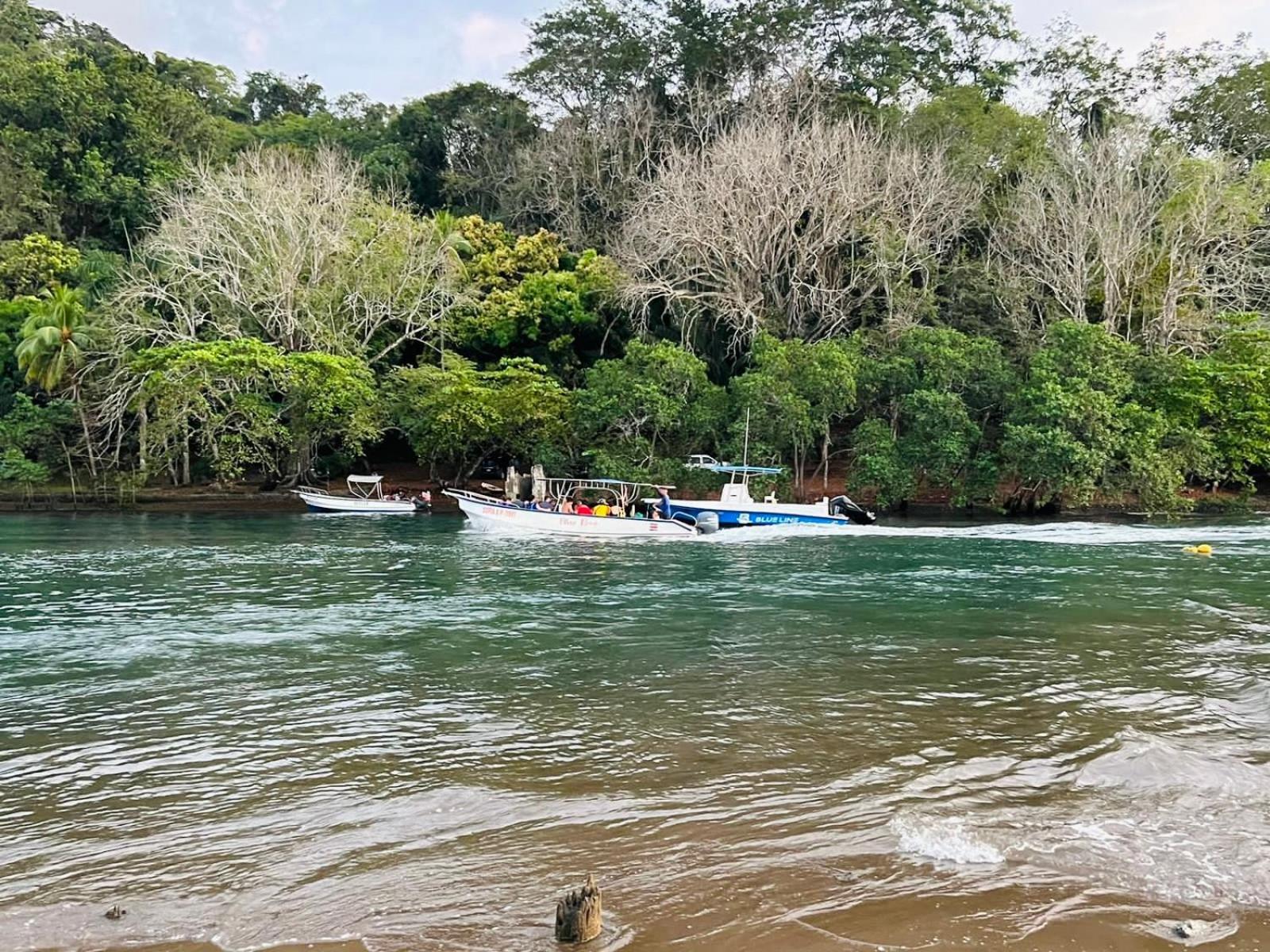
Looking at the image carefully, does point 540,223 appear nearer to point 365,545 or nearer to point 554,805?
point 365,545

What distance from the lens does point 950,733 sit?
9.51m

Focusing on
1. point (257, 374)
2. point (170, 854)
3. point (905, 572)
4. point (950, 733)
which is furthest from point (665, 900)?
point (257, 374)

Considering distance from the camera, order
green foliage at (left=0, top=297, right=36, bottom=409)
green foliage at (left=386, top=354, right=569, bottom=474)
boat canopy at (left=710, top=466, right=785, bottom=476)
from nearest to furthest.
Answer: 1. boat canopy at (left=710, top=466, right=785, bottom=476)
2. green foliage at (left=386, top=354, right=569, bottom=474)
3. green foliage at (left=0, top=297, right=36, bottom=409)

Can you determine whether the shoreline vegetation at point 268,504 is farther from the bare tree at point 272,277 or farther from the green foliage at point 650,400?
the green foliage at point 650,400

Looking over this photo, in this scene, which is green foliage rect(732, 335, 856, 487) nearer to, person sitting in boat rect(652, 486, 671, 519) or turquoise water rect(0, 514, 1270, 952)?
person sitting in boat rect(652, 486, 671, 519)

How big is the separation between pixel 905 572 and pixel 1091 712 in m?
11.3

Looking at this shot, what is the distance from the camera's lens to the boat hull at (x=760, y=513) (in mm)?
31266

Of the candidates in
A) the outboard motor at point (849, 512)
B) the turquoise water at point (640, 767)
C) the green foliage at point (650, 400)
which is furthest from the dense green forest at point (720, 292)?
the turquoise water at point (640, 767)

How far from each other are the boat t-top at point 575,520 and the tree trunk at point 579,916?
24110 mm

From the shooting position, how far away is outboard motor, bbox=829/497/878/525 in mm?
31828

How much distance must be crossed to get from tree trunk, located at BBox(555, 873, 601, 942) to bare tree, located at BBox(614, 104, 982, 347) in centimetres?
3366

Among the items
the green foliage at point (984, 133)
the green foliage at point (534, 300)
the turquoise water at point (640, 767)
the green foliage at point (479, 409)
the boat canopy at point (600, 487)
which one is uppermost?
the green foliage at point (984, 133)

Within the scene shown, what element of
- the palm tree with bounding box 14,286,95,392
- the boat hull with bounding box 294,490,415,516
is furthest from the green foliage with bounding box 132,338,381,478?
the palm tree with bounding box 14,286,95,392

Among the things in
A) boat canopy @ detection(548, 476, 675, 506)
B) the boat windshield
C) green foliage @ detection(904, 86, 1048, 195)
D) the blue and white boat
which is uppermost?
green foliage @ detection(904, 86, 1048, 195)
